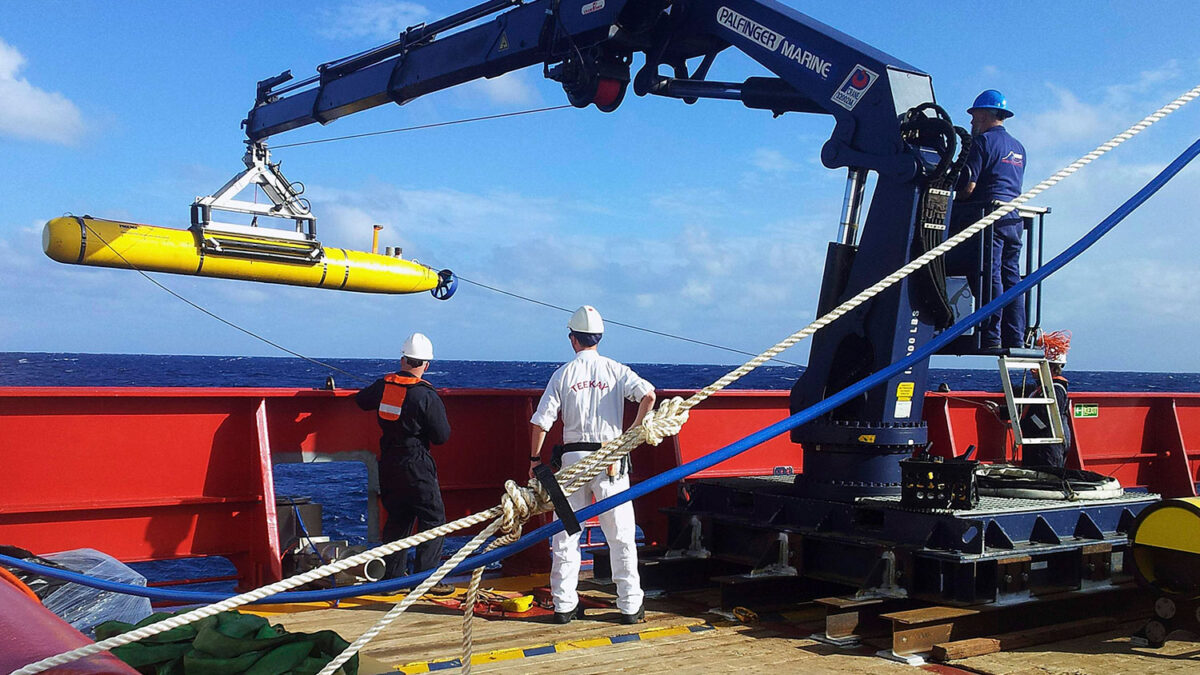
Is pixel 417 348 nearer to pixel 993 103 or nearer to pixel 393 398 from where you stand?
pixel 393 398

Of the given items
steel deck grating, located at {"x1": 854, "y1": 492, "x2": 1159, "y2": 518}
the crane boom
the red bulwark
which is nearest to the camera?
steel deck grating, located at {"x1": 854, "y1": 492, "x2": 1159, "y2": 518}

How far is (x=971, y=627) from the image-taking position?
5641 mm

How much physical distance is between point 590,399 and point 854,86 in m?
2.59

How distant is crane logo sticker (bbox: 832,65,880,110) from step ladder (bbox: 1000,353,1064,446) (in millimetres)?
1945

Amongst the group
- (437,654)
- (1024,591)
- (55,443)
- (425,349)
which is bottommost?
(437,654)

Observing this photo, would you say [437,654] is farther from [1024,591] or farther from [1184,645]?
[1184,645]

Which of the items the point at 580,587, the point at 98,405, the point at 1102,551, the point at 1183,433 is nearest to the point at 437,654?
the point at 580,587

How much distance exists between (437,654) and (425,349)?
8.39 feet

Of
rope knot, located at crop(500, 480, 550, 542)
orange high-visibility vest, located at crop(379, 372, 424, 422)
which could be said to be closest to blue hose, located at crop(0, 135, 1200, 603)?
rope knot, located at crop(500, 480, 550, 542)

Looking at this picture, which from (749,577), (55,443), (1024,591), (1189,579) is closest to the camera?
(1189,579)

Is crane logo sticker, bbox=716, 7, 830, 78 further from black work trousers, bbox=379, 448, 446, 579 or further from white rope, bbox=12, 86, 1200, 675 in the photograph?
black work trousers, bbox=379, 448, 446, 579

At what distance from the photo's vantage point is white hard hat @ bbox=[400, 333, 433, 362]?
7.29 m

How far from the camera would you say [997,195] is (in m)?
6.73

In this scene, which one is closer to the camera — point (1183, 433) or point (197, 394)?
point (197, 394)
